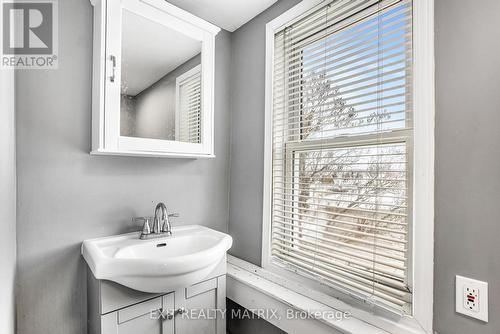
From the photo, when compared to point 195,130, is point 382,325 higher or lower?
lower

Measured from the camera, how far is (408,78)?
1.01 m

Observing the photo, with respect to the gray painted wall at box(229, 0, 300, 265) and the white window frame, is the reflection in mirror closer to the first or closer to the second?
the gray painted wall at box(229, 0, 300, 265)

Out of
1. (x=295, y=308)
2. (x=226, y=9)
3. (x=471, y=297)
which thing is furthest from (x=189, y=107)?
(x=471, y=297)

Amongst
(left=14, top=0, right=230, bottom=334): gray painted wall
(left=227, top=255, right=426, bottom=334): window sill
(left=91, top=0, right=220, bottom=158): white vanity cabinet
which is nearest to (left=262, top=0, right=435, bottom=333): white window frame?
(left=227, top=255, right=426, bottom=334): window sill

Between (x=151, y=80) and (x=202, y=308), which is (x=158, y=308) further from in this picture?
(x=151, y=80)

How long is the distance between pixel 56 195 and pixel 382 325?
1.53 metres

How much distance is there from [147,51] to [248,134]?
0.76 m

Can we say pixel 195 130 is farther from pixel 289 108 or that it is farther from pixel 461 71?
pixel 461 71

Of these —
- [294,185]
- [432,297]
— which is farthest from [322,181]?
[432,297]

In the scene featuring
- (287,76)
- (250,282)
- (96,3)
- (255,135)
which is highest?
(96,3)

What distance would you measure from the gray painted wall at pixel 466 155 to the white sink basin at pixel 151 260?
903 millimetres

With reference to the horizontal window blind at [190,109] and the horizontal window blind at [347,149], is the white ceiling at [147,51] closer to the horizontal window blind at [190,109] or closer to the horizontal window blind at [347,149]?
the horizontal window blind at [190,109]

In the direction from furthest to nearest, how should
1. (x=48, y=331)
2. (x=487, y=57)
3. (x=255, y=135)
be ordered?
(x=255, y=135)
(x=48, y=331)
(x=487, y=57)

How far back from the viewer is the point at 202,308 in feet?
4.36
